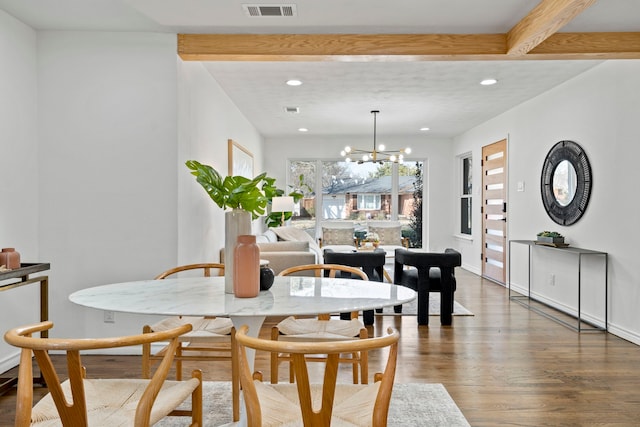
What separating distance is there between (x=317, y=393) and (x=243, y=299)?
51 cm

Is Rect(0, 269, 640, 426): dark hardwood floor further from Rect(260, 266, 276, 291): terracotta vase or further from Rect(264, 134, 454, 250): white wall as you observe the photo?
Rect(264, 134, 454, 250): white wall

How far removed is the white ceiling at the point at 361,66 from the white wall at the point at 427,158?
1.14 meters

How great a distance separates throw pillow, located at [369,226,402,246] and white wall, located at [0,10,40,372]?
6.06 meters

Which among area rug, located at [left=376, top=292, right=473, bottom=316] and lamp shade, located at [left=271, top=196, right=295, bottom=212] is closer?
area rug, located at [left=376, top=292, right=473, bottom=316]

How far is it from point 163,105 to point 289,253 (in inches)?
71.0

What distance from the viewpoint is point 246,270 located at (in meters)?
1.88

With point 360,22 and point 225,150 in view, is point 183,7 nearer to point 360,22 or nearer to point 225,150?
point 360,22

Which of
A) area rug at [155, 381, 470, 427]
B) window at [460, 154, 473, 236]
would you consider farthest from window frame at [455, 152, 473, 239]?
area rug at [155, 381, 470, 427]

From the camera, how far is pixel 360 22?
327 centimetres

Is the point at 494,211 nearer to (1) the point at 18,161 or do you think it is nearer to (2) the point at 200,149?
(2) the point at 200,149

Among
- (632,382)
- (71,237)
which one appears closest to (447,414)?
(632,382)

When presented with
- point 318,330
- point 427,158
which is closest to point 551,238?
point 318,330

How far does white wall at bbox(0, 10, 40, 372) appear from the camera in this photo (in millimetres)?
3031

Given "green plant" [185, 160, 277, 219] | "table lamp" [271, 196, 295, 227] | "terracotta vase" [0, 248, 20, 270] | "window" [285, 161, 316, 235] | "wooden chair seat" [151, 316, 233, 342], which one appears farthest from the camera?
"window" [285, 161, 316, 235]
